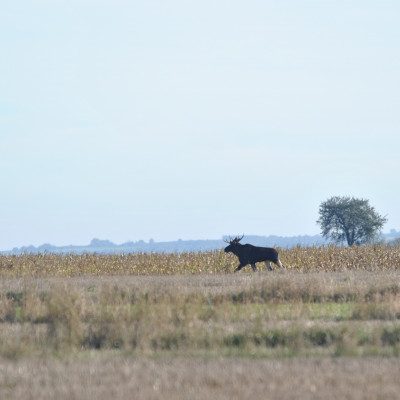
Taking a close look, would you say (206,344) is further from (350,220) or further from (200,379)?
(350,220)

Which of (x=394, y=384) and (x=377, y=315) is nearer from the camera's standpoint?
(x=394, y=384)

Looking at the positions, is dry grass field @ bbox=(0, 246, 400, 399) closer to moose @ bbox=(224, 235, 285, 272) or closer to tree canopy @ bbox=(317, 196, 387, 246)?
moose @ bbox=(224, 235, 285, 272)

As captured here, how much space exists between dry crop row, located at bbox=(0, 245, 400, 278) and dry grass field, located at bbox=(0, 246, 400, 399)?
1385 centimetres

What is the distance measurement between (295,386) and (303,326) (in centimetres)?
463

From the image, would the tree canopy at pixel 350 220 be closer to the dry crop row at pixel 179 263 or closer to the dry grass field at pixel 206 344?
the dry crop row at pixel 179 263

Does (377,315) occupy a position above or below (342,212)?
below

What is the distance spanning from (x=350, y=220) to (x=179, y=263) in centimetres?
5133

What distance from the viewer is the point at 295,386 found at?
1101 centimetres

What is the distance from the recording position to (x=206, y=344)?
14.5 metres

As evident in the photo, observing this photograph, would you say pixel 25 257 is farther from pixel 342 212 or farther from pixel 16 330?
pixel 342 212

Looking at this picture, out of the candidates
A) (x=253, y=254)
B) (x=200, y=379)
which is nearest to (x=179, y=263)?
(x=253, y=254)

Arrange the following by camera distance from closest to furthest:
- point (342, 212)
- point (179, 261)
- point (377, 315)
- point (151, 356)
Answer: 1. point (151, 356)
2. point (377, 315)
3. point (179, 261)
4. point (342, 212)

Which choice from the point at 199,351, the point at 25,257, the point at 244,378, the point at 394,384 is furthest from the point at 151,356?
the point at 25,257

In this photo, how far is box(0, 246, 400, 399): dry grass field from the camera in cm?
1113
